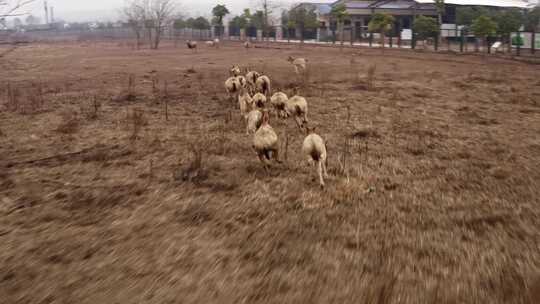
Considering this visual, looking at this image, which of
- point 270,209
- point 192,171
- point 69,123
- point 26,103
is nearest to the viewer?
point 270,209

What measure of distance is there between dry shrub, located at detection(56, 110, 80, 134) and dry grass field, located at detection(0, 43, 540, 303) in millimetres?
53

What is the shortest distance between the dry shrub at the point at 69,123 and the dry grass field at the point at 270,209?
53mm

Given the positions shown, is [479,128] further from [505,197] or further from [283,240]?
[283,240]

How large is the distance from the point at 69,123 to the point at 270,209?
698 cm

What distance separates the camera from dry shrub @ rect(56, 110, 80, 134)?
1031 centimetres

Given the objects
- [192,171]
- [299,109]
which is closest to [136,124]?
[192,171]

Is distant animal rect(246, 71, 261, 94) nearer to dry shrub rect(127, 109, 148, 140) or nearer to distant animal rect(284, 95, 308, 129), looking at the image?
dry shrub rect(127, 109, 148, 140)

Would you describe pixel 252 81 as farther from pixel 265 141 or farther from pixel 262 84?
pixel 265 141

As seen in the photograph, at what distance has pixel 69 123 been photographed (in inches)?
428

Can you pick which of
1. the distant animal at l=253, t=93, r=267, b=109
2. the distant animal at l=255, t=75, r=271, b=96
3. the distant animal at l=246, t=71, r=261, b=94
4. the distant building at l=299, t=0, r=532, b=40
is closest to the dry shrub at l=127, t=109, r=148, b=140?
the distant animal at l=253, t=93, r=267, b=109

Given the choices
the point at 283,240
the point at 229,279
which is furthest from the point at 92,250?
the point at 283,240

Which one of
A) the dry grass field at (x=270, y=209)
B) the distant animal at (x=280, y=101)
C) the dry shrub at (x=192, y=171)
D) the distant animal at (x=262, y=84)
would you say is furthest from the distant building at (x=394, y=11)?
the dry shrub at (x=192, y=171)

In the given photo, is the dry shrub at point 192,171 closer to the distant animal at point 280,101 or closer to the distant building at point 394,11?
the distant animal at point 280,101

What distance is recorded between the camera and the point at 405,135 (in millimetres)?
9672
